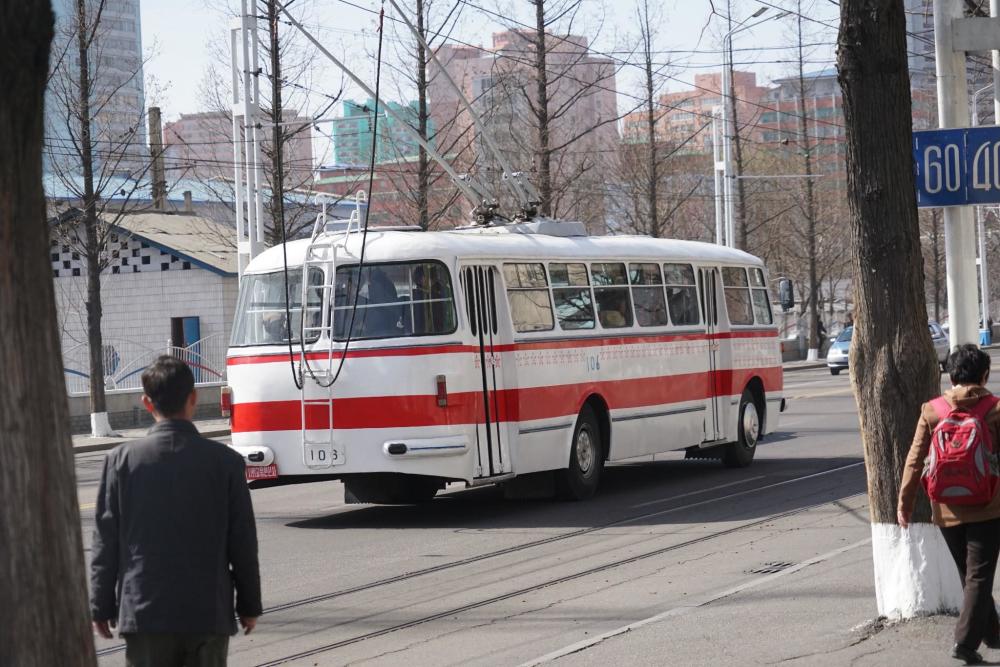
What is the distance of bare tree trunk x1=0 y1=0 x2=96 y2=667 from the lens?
423 centimetres

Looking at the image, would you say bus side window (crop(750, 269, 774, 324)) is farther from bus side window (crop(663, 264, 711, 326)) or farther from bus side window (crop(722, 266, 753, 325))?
bus side window (crop(663, 264, 711, 326))

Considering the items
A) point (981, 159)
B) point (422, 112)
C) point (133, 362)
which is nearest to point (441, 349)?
point (981, 159)

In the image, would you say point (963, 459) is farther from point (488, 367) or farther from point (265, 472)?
point (265, 472)

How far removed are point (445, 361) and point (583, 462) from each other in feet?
8.40

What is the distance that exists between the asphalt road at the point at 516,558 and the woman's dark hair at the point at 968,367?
6.39 ft

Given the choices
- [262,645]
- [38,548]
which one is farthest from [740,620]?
[38,548]

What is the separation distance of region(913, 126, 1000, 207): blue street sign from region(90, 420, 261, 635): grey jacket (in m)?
5.34

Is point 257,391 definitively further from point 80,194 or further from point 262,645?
point 80,194

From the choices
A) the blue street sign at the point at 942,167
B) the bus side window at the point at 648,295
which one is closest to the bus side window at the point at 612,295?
the bus side window at the point at 648,295

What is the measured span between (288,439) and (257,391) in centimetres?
61

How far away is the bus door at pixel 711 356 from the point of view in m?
18.6

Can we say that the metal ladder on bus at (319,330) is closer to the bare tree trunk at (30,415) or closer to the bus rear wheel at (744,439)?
the bus rear wheel at (744,439)

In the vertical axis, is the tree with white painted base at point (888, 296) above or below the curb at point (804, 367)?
above

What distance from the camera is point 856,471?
17.7 metres
